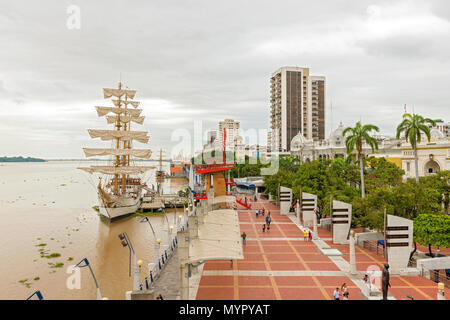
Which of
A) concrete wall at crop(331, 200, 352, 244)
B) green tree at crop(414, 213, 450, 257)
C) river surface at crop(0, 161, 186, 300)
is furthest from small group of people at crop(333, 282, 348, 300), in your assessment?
river surface at crop(0, 161, 186, 300)

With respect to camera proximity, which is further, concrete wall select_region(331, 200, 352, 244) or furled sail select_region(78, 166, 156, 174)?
furled sail select_region(78, 166, 156, 174)

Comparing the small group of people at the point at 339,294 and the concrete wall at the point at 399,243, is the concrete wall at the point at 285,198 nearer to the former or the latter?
the concrete wall at the point at 399,243

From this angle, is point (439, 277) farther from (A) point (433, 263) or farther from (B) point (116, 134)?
(B) point (116, 134)

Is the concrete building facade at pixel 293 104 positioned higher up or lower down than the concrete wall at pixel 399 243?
higher up

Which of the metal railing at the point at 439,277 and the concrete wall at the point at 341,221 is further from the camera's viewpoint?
the concrete wall at the point at 341,221

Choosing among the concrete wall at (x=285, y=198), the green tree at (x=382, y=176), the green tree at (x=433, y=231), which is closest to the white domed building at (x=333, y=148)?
the green tree at (x=382, y=176)

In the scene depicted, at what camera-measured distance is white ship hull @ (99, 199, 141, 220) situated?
4972cm

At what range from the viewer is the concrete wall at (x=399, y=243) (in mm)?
21812

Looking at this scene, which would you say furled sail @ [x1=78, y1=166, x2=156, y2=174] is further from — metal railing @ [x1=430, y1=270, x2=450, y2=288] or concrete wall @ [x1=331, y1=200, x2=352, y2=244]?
metal railing @ [x1=430, y1=270, x2=450, y2=288]

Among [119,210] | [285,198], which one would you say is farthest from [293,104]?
[119,210]

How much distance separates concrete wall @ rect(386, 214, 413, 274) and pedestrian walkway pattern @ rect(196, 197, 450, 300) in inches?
38.5

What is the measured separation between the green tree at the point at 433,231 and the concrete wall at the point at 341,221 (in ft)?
23.6
